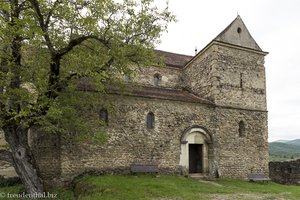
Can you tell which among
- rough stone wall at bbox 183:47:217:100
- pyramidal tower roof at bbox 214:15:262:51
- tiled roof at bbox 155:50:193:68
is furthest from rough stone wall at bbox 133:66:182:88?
pyramidal tower roof at bbox 214:15:262:51

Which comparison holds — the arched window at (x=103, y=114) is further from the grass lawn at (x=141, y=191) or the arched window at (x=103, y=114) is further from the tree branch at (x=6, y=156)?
the tree branch at (x=6, y=156)

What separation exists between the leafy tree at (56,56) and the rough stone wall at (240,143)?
29.2 ft

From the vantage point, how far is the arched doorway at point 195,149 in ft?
55.6

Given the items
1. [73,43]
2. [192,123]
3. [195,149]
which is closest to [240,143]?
[195,149]

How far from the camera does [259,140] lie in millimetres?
19344

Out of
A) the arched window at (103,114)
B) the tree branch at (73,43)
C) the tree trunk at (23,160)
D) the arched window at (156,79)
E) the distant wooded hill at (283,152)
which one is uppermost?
the arched window at (156,79)

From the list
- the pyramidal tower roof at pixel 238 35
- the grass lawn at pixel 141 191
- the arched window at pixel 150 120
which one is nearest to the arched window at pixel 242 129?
the pyramidal tower roof at pixel 238 35

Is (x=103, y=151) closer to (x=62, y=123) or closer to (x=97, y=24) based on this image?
(x=62, y=123)

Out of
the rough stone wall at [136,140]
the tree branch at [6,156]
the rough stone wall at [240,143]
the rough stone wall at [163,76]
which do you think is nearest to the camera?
the tree branch at [6,156]

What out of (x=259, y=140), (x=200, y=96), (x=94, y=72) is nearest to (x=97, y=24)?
(x=94, y=72)

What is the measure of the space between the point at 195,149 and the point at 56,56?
1178cm

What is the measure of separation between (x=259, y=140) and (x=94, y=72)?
46.0ft

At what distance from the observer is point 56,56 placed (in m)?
10.6

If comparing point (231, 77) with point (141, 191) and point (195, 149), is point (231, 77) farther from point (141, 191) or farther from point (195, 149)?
point (141, 191)
